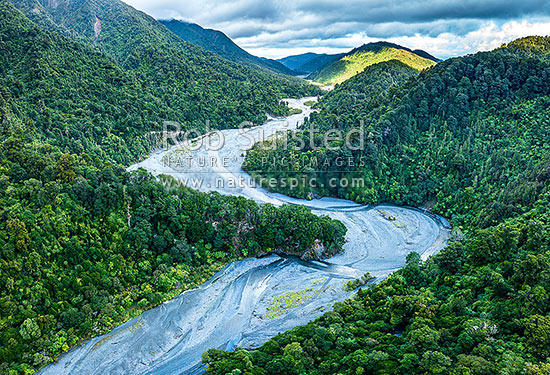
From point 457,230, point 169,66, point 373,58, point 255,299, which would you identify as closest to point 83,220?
point 255,299

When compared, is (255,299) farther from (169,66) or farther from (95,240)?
(169,66)

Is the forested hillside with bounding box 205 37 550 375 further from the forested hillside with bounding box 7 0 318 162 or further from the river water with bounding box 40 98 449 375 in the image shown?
the forested hillside with bounding box 7 0 318 162

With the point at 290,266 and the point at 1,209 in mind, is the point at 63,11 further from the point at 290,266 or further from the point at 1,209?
the point at 290,266

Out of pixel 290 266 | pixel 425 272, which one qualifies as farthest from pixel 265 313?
pixel 425 272

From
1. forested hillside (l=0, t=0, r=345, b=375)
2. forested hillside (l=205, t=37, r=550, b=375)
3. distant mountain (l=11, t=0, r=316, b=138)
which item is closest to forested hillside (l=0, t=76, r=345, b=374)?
forested hillside (l=0, t=0, r=345, b=375)

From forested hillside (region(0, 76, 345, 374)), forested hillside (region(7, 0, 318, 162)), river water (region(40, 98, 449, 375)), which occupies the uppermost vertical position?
forested hillside (region(7, 0, 318, 162))
